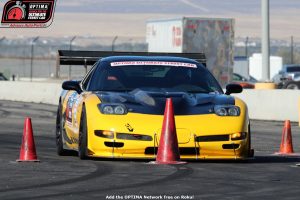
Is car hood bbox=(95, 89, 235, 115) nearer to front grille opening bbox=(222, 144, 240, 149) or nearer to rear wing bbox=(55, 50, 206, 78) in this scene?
front grille opening bbox=(222, 144, 240, 149)

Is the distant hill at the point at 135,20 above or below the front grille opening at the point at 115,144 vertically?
above

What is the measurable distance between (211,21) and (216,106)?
30.4 metres

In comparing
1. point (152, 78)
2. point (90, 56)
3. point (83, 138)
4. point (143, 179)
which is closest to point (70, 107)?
point (152, 78)

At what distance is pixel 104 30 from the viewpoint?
158375 mm

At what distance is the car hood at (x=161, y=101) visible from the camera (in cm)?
1190

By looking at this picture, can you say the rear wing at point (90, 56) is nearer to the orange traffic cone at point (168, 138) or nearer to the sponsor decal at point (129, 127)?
the sponsor decal at point (129, 127)

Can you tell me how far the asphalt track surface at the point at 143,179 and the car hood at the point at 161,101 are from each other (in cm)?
61

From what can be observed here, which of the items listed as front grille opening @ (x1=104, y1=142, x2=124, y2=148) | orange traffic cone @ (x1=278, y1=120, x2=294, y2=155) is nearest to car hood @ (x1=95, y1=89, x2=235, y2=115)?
front grille opening @ (x1=104, y1=142, x2=124, y2=148)

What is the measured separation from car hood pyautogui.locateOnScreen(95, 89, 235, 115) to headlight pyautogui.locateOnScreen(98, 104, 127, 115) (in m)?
0.07

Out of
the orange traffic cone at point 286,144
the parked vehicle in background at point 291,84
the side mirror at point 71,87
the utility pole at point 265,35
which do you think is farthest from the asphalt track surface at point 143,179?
the parked vehicle in background at point 291,84

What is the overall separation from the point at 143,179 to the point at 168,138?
168 centimetres

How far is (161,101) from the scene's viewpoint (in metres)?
12.0

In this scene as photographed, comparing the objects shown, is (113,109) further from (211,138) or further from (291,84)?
(291,84)

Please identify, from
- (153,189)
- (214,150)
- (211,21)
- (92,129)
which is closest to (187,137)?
(214,150)
